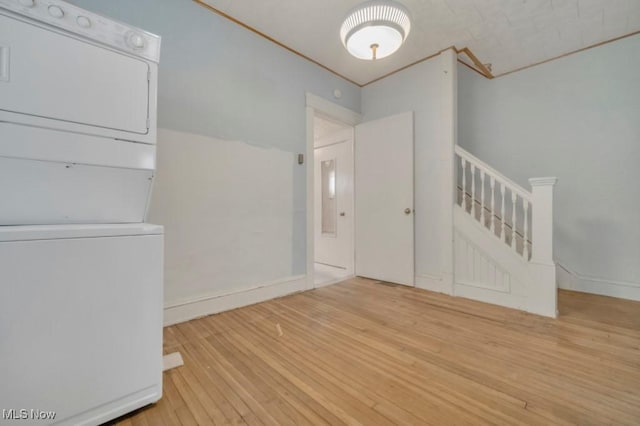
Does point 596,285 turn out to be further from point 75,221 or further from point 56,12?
point 56,12

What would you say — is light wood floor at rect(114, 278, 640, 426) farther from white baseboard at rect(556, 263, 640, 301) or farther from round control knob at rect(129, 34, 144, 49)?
round control knob at rect(129, 34, 144, 49)

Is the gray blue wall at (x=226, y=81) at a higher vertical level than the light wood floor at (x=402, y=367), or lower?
higher

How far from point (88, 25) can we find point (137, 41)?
0.56 feet

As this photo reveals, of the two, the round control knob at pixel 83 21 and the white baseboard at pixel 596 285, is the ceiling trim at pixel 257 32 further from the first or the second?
the white baseboard at pixel 596 285

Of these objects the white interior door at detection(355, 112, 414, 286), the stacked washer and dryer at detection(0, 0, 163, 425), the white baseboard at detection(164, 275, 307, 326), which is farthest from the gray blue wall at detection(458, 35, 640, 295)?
the stacked washer and dryer at detection(0, 0, 163, 425)

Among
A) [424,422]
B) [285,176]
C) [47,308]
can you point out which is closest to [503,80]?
[285,176]

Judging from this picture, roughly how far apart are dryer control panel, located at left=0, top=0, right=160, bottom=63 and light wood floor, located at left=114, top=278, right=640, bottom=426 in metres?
1.64

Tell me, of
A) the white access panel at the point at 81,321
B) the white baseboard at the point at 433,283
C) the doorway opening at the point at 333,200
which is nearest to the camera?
the white access panel at the point at 81,321

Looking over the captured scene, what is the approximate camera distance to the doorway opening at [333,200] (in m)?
3.53

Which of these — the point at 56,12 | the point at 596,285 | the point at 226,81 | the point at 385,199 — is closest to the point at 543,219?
the point at 596,285

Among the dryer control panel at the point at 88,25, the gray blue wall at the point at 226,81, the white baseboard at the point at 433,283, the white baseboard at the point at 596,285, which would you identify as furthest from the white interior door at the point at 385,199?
the dryer control panel at the point at 88,25

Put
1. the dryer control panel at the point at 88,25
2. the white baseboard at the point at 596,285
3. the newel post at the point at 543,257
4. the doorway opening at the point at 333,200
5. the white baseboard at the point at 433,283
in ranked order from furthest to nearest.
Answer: the doorway opening at the point at 333,200 → the white baseboard at the point at 433,283 → the white baseboard at the point at 596,285 → the newel post at the point at 543,257 → the dryer control panel at the point at 88,25

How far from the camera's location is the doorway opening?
3525mm

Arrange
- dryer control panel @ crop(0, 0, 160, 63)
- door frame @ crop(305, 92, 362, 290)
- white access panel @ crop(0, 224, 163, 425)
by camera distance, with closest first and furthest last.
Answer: white access panel @ crop(0, 224, 163, 425) → dryer control panel @ crop(0, 0, 160, 63) → door frame @ crop(305, 92, 362, 290)
